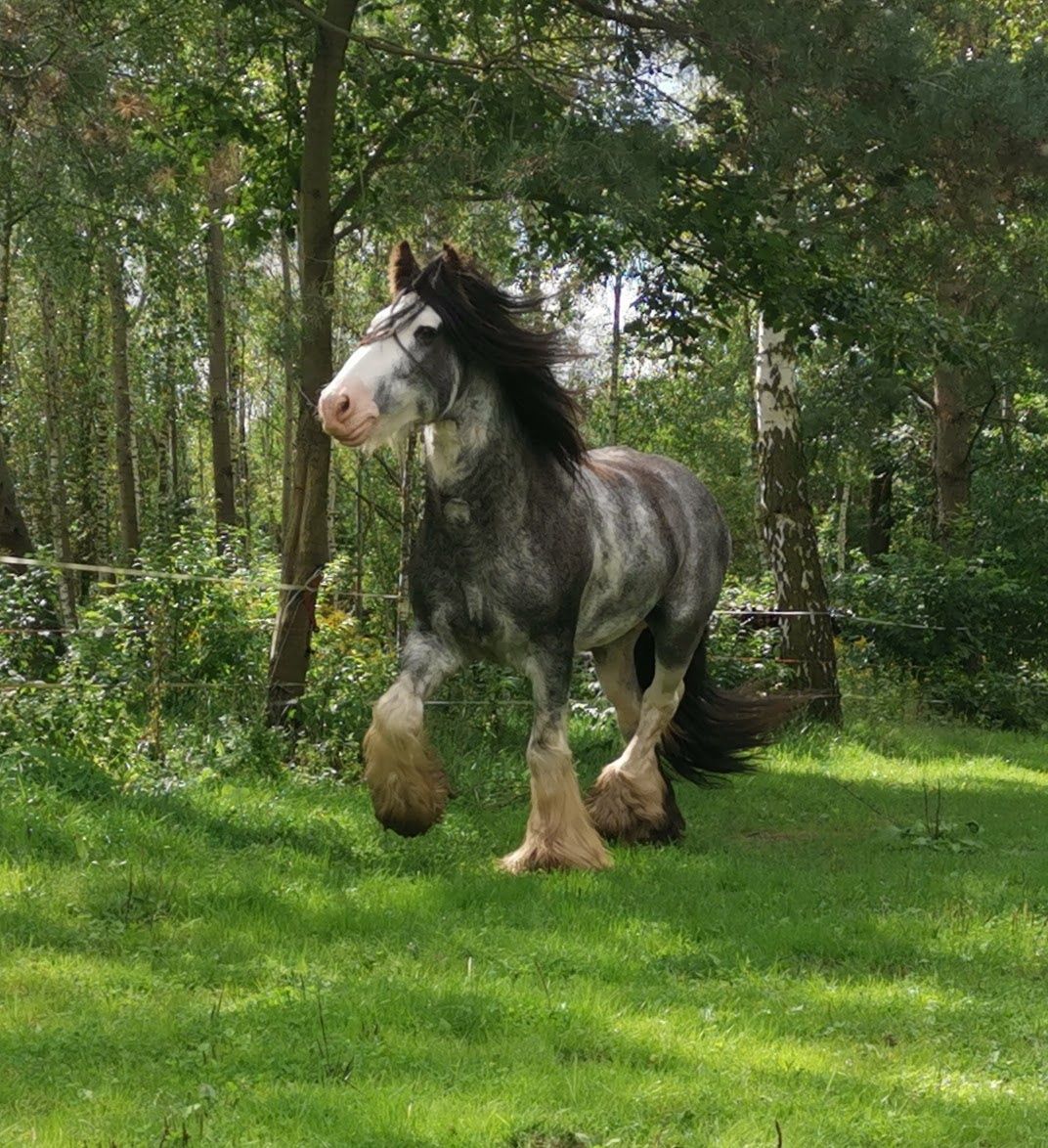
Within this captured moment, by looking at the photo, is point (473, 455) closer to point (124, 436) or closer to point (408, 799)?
point (408, 799)

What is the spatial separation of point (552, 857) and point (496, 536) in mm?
1500

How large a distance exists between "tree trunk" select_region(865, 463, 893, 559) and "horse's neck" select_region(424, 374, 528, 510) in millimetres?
26121

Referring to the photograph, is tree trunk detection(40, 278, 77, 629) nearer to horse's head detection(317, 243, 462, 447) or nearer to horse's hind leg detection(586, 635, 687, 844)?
horse's hind leg detection(586, 635, 687, 844)

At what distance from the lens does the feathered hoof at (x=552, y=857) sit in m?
7.30

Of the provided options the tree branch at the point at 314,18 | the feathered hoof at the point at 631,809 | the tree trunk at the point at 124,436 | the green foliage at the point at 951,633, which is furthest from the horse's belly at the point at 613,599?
the tree trunk at the point at 124,436

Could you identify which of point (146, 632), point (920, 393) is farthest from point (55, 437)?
point (146, 632)

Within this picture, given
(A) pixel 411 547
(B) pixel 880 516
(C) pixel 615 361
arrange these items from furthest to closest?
(B) pixel 880 516, (C) pixel 615 361, (A) pixel 411 547

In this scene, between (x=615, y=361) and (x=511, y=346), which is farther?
(x=615, y=361)

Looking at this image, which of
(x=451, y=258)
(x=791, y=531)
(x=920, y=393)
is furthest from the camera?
(x=920, y=393)

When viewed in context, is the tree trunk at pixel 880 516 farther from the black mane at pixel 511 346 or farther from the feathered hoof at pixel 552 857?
the feathered hoof at pixel 552 857

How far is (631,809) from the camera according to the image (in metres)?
8.45

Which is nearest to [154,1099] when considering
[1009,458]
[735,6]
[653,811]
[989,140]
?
[653,811]

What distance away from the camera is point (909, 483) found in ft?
111

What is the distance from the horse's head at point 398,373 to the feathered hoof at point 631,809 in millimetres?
2422
